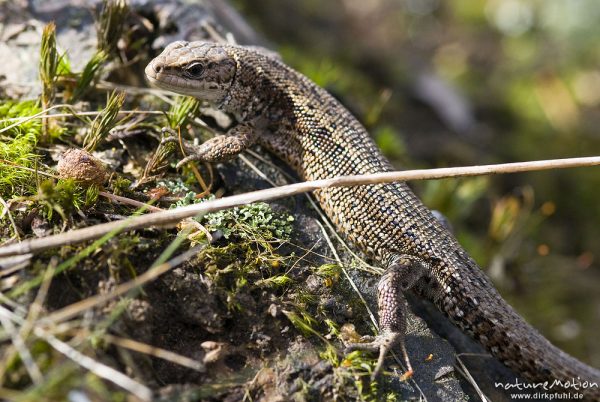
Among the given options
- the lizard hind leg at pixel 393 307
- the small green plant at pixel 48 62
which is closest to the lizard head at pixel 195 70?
the small green plant at pixel 48 62

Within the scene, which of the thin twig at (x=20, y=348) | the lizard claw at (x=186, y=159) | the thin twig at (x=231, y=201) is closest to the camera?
the thin twig at (x=20, y=348)

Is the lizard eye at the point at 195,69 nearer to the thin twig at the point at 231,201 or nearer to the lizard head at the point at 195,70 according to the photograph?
the lizard head at the point at 195,70

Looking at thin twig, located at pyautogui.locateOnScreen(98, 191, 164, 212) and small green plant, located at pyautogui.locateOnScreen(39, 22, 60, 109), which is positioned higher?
small green plant, located at pyautogui.locateOnScreen(39, 22, 60, 109)

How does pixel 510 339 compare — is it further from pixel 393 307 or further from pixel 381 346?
pixel 381 346

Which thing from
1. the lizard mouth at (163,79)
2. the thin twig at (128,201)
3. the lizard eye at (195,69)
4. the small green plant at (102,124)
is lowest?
the thin twig at (128,201)

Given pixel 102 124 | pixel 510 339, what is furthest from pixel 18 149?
pixel 510 339

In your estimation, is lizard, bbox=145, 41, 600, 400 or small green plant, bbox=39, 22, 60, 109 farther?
lizard, bbox=145, 41, 600, 400

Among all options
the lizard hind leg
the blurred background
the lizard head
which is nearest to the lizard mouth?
the lizard head

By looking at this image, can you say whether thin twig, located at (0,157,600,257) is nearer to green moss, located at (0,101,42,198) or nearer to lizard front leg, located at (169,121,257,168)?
green moss, located at (0,101,42,198)

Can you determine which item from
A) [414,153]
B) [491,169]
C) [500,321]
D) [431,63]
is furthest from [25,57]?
[431,63]
